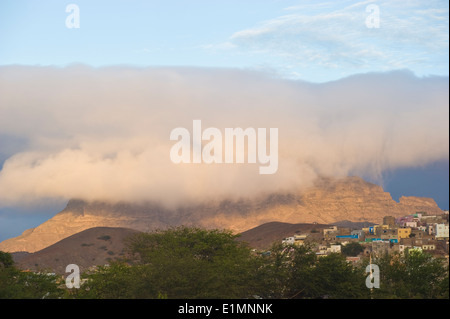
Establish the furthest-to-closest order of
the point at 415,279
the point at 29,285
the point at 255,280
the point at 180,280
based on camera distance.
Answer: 1. the point at 415,279
2. the point at 29,285
3. the point at 255,280
4. the point at 180,280

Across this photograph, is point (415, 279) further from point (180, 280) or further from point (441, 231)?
point (441, 231)

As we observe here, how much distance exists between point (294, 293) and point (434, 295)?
15.3 m

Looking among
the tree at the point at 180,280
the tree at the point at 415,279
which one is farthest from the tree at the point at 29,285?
the tree at the point at 415,279

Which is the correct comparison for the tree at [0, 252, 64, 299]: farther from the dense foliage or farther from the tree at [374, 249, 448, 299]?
the tree at [374, 249, 448, 299]

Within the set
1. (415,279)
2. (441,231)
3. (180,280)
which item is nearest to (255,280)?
(180,280)

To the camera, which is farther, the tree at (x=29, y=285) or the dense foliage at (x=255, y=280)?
the dense foliage at (x=255, y=280)

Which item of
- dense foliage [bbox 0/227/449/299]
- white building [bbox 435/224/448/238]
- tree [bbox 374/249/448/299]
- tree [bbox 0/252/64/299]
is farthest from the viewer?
white building [bbox 435/224/448/238]

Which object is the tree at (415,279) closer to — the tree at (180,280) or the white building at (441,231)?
the tree at (180,280)

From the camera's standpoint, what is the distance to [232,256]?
82812 millimetres

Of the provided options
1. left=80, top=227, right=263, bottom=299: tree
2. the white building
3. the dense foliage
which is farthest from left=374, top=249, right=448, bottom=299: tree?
the white building
